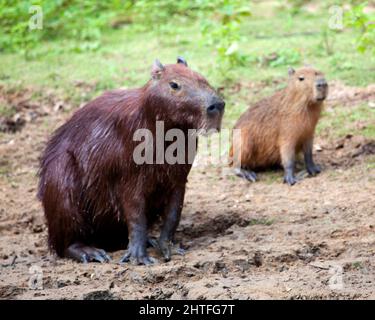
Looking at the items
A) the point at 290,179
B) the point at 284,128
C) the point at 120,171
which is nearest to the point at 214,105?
the point at 120,171

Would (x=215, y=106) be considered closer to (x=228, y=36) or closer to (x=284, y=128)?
(x=284, y=128)

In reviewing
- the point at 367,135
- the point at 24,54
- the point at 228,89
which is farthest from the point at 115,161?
the point at 24,54

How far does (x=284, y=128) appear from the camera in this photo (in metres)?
7.30

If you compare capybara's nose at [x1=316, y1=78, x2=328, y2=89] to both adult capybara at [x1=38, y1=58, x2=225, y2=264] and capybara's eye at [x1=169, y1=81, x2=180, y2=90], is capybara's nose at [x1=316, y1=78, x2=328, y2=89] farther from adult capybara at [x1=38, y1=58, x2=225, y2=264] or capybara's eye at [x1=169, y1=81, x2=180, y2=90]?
capybara's eye at [x1=169, y1=81, x2=180, y2=90]

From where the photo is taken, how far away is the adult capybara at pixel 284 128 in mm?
7152

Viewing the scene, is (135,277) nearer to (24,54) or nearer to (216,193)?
(216,193)

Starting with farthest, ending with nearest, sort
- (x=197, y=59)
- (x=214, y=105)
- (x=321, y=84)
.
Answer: (x=197, y=59)
(x=321, y=84)
(x=214, y=105)

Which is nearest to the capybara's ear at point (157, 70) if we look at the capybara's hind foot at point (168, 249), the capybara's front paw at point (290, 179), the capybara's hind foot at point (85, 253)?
the capybara's hind foot at point (168, 249)

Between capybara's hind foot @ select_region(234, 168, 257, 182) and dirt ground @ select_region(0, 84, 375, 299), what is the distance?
3.4 inches

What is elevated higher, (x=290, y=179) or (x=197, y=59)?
(x=197, y=59)

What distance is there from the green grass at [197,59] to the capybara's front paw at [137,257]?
3063mm

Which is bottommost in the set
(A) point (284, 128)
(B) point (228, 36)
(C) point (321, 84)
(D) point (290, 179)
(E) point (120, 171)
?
(D) point (290, 179)

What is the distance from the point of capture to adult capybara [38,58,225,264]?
4.96 m

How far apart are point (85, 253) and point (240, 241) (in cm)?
107
